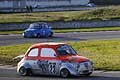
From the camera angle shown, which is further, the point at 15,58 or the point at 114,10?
the point at 114,10

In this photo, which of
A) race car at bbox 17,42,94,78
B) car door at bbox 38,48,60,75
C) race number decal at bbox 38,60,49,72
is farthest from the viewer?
race number decal at bbox 38,60,49,72

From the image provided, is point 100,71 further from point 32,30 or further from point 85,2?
point 85,2

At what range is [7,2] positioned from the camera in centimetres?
11838

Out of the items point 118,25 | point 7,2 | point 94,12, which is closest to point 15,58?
point 118,25

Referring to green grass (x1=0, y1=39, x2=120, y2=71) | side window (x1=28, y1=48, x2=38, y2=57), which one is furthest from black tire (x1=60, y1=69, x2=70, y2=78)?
green grass (x1=0, y1=39, x2=120, y2=71)

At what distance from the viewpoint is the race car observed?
22.2m

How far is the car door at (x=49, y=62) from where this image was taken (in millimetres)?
22812

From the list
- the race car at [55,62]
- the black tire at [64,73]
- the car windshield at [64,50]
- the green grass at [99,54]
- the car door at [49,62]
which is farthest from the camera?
the green grass at [99,54]

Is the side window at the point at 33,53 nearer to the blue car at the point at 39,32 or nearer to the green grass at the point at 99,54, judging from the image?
the green grass at the point at 99,54

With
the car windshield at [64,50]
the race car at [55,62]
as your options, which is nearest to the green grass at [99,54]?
the car windshield at [64,50]

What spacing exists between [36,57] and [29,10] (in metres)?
82.2

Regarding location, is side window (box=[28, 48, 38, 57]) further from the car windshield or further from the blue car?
the blue car

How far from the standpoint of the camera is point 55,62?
2280cm

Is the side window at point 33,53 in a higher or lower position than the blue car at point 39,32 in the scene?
higher
